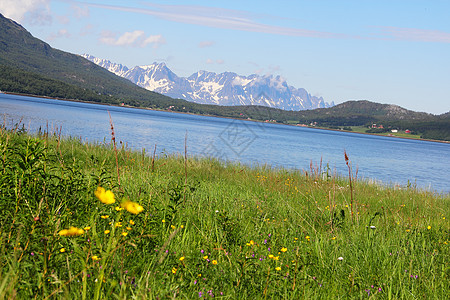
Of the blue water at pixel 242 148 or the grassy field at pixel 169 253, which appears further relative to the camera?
the blue water at pixel 242 148

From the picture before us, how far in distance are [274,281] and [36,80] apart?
207830mm

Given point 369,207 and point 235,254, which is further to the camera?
point 369,207

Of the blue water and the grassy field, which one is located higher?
the grassy field

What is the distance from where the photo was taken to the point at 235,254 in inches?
145

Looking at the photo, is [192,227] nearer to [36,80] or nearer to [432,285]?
[432,285]

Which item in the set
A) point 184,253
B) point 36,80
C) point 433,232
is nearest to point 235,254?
point 184,253

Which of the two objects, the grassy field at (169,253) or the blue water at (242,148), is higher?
the grassy field at (169,253)

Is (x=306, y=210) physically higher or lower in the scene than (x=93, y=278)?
lower

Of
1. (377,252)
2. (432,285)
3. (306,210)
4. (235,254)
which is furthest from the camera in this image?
(306,210)

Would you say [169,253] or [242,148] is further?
[242,148]

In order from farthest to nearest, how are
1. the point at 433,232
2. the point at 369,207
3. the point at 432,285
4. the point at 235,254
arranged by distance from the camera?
the point at 369,207, the point at 433,232, the point at 235,254, the point at 432,285

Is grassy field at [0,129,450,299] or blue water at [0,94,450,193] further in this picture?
blue water at [0,94,450,193]

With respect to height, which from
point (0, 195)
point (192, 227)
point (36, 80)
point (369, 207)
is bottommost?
point (369, 207)

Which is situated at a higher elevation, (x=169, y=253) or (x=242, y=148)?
(x=169, y=253)
